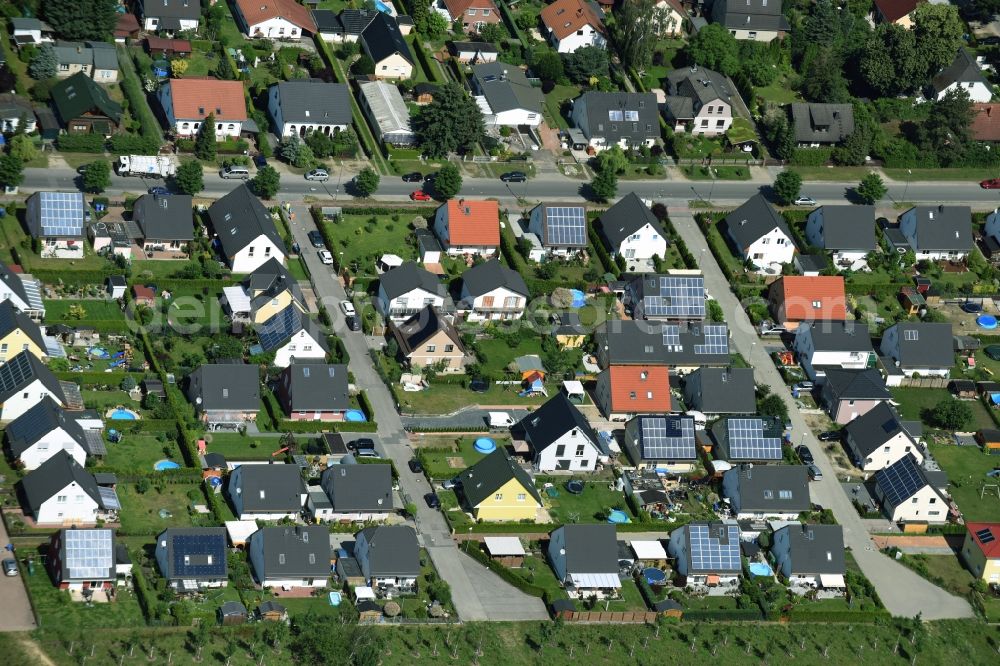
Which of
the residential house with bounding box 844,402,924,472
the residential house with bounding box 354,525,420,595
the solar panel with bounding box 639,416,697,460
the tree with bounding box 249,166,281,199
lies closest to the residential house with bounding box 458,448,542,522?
the residential house with bounding box 354,525,420,595

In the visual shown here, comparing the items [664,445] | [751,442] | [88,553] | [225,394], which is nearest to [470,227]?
[664,445]

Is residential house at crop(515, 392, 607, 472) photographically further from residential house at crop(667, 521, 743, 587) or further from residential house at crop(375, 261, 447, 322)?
residential house at crop(375, 261, 447, 322)

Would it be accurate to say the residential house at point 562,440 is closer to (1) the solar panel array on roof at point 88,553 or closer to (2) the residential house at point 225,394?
(2) the residential house at point 225,394

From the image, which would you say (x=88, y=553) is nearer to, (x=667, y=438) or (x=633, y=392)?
(x=667, y=438)

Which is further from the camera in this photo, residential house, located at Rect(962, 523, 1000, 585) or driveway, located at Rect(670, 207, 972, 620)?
residential house, located at Rect(962, 523, 1000, 585)

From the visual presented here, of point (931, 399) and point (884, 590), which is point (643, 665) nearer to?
point (884, 590)
